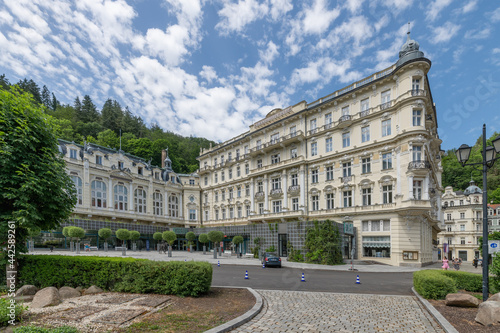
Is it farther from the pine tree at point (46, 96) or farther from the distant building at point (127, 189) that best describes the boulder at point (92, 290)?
the pine tree at point (46, 96)

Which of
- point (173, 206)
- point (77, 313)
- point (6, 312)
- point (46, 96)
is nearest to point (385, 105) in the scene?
point (77, 313)

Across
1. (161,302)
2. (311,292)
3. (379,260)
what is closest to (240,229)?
(379,260)

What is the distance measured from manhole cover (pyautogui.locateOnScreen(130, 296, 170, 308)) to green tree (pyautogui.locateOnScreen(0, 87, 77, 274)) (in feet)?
19.7

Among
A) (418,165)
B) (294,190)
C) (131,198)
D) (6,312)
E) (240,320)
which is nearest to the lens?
(6,312)

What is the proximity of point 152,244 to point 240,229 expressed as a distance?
2120 cm

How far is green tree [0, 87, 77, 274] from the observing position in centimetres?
1146

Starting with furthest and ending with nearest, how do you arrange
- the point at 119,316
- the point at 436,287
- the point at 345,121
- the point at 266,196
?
1. the point at 266,196
2. the point at 345,121
3. the point at 436,287
4. the point at 119,316

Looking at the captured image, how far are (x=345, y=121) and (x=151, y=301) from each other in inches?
1263

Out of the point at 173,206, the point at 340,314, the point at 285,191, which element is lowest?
the point at 173,206

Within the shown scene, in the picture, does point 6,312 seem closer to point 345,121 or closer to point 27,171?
point 27,171

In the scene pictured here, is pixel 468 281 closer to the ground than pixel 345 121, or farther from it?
closer to the ground

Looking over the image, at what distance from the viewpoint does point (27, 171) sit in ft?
39.0

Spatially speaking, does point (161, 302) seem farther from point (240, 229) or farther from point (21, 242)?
point (240, 229)

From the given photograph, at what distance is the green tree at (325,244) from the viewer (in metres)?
29.1
